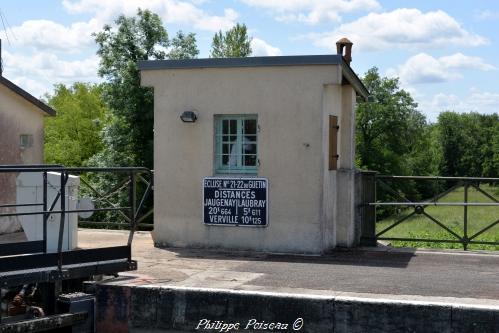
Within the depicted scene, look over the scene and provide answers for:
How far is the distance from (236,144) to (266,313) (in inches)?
171

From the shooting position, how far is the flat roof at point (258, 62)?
35.9ft

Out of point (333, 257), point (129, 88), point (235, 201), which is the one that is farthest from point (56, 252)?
point (129, 88)

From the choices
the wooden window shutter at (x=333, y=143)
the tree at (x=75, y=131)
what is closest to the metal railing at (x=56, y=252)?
the wooden window shutter at (x=333, y=143)

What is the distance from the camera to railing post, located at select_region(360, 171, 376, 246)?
12562 mm

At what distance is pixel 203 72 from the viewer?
1166 cm

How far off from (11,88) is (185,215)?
419cm

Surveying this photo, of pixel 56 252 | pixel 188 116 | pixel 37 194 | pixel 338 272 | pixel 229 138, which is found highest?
pixel 188 116

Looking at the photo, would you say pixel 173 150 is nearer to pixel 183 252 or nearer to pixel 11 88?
pixel 183 252

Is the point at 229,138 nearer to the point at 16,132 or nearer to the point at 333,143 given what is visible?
the point at 333,143

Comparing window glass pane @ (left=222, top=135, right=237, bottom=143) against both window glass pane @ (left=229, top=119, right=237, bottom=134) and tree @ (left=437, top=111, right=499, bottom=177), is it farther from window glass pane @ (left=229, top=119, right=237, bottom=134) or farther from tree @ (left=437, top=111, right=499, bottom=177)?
tree @ (left=437, top=111, right=499, bottom=177)

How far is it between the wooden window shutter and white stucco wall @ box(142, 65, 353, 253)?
0.18m

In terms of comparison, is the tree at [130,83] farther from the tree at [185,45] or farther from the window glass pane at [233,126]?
the window glass pane at [233,126]

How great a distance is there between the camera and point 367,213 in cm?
1266

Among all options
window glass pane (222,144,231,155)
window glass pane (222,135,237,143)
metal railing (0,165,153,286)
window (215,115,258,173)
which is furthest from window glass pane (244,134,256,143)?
metal railing (0,165,153,286)
